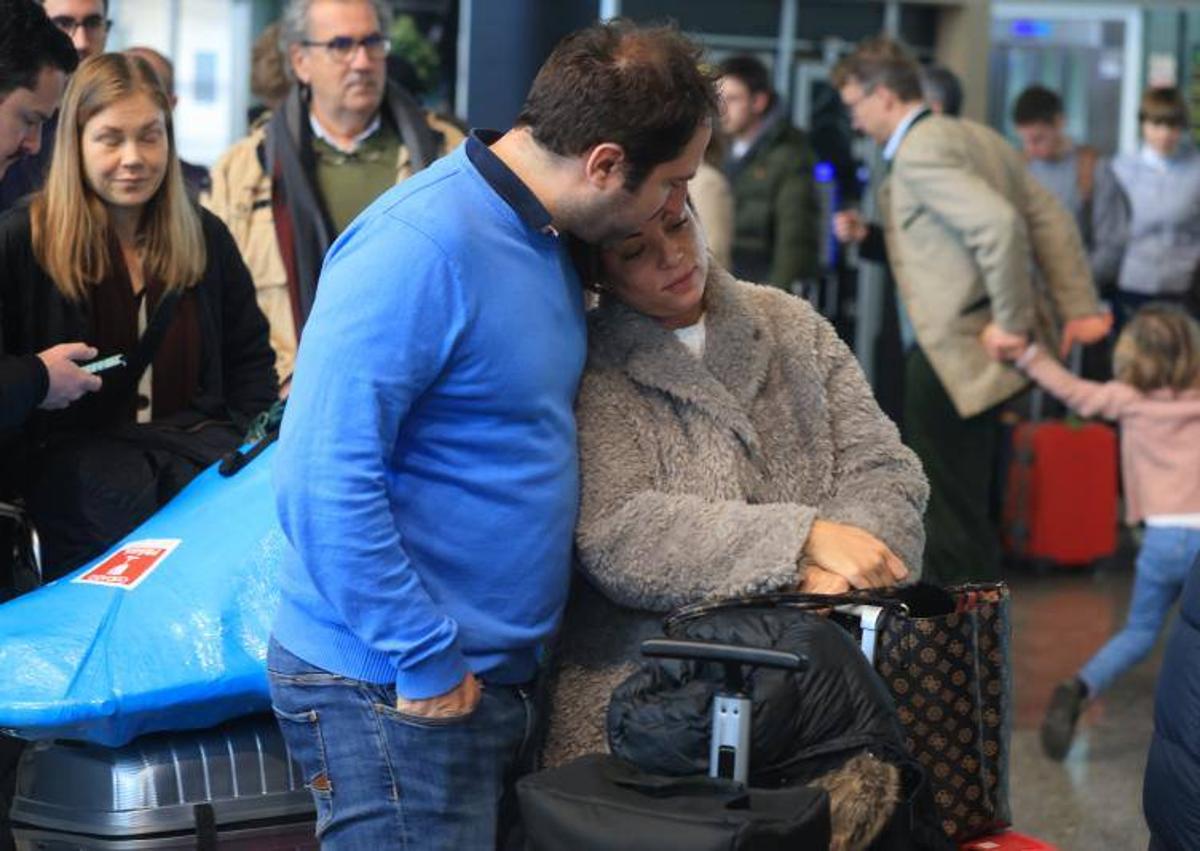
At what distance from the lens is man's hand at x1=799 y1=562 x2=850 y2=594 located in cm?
297

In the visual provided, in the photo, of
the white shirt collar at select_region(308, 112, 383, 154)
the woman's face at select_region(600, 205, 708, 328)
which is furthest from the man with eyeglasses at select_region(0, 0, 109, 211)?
the woman's face at select_region(600, 205, 708, 328)

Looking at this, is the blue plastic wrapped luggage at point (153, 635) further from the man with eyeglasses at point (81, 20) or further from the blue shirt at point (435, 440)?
the man with eyeglasses at point (81, 20)

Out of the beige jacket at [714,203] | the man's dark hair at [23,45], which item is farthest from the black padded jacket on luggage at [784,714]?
the beige jacket at [714,203]

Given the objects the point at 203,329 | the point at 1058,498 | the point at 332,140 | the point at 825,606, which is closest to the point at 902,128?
the point at 332,140

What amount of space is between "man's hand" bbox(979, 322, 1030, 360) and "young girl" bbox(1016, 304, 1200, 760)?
0.10 feet

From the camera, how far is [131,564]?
3.39 m

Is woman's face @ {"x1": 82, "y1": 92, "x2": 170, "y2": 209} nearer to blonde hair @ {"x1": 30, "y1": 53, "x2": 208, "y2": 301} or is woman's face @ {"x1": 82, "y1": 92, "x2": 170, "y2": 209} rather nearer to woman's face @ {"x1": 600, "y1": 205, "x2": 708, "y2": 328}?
blonde hair @ {"x1": 30, "y1": 53, "x2": 208, "y2": 301}

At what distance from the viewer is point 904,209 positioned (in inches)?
289

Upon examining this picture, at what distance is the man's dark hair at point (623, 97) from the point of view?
2.74 m

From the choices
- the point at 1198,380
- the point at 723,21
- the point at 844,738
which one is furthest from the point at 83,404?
the point at 723,21

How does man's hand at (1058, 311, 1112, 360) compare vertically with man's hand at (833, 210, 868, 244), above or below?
below

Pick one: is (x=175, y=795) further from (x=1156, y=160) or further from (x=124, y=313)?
(x=1156, y=160)

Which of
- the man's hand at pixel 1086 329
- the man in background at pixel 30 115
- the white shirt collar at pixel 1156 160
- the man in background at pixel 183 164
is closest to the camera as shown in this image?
the man in background at pixel 30 115

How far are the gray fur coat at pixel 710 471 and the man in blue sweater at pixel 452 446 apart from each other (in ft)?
0.32
